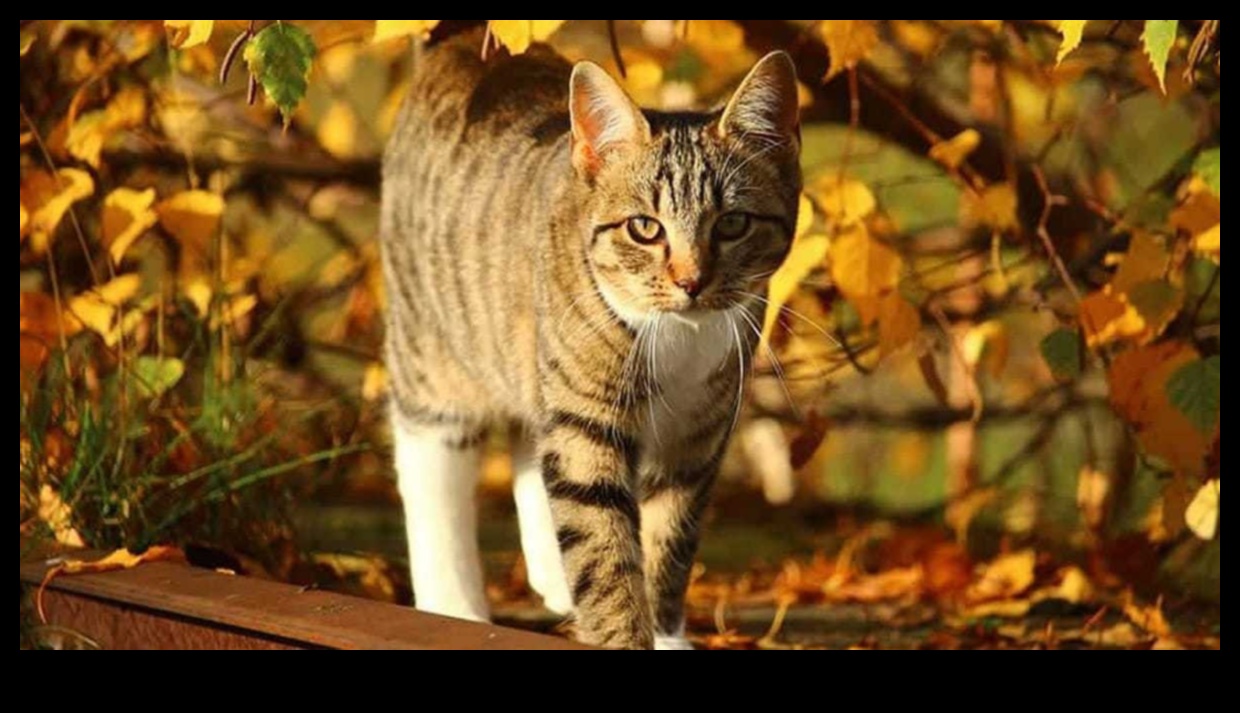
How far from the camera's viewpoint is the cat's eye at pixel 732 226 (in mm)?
3264

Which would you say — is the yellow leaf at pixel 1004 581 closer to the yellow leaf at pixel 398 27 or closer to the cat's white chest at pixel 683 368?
the cat's white chest at pixel 683 368

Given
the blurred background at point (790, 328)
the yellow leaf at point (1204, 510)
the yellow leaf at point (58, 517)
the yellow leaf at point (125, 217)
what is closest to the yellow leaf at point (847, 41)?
the blurred background at point (790, 328)

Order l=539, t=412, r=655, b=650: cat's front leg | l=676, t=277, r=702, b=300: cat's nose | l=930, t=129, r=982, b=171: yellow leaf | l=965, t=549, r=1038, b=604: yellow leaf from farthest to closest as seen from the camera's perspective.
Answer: l=965, t=549, r=1038, b=604: yellow leaf
l=930, t=129, r=982, b=171: yellow leaf
l=539, t=412, r=655, b=650: cat's front leg
l=676, t=277, r=702, b=300: cat's nose

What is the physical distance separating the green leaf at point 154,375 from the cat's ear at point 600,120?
1.14 meters

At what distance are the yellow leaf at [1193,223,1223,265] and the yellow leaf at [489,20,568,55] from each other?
1240 mm

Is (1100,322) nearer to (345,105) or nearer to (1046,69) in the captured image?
(1046,69)

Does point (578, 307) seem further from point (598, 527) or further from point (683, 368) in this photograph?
point (598, 527)

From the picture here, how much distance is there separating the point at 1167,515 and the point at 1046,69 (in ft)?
3.38

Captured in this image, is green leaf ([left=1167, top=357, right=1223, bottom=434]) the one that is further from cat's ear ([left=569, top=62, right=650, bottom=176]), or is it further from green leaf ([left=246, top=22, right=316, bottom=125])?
green leaf ([left=246, top=22, right=316, bottom=125])

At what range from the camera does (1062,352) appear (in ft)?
12.5

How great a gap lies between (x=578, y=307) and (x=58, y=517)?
119 cm

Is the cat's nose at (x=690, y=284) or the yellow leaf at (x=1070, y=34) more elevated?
the yellow leaf at (x=1070, y=34)

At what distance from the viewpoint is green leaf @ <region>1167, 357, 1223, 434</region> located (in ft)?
11.4

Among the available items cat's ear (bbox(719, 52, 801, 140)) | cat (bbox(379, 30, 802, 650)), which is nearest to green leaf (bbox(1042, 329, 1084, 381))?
cat (bbox(379, 30, 802, 650))
